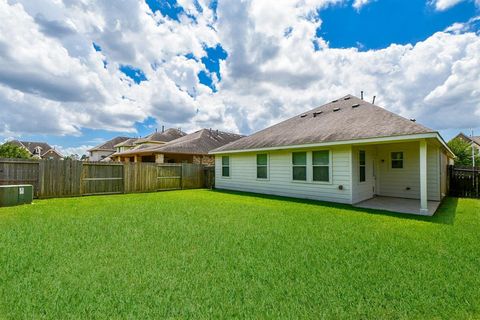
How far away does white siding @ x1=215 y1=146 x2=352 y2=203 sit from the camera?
9.08 metres

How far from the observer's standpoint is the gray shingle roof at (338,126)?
812 cm

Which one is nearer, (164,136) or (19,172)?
(19,172)

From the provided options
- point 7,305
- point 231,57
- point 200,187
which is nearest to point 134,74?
A: point 231,57

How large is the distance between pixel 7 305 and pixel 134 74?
1763 centimetres

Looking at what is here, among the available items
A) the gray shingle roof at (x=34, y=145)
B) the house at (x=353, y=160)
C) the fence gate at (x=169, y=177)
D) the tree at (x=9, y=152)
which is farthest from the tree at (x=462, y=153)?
the gray shingle roof at (x=34, y=145)

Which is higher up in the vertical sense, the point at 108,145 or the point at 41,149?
the point at 108,145

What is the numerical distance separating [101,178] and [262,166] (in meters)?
8.62

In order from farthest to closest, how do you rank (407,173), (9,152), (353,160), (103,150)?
(103,150)
(9,152)
(407,173)
(353,160)

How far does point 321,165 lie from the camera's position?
980 cm

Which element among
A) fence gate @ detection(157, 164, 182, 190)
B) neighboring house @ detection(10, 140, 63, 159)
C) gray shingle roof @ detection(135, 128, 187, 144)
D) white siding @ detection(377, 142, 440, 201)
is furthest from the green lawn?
neighboring house @ detection(10, 140, 63, 159)

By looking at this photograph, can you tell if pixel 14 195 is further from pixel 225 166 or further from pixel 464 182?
pixel 464 182

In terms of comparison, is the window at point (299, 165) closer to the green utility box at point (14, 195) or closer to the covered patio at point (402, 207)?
the covered patio at point (402, 207)

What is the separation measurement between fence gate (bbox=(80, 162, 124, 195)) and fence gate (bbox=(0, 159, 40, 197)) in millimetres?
1827

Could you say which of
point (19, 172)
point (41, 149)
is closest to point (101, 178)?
point (19, 172)
